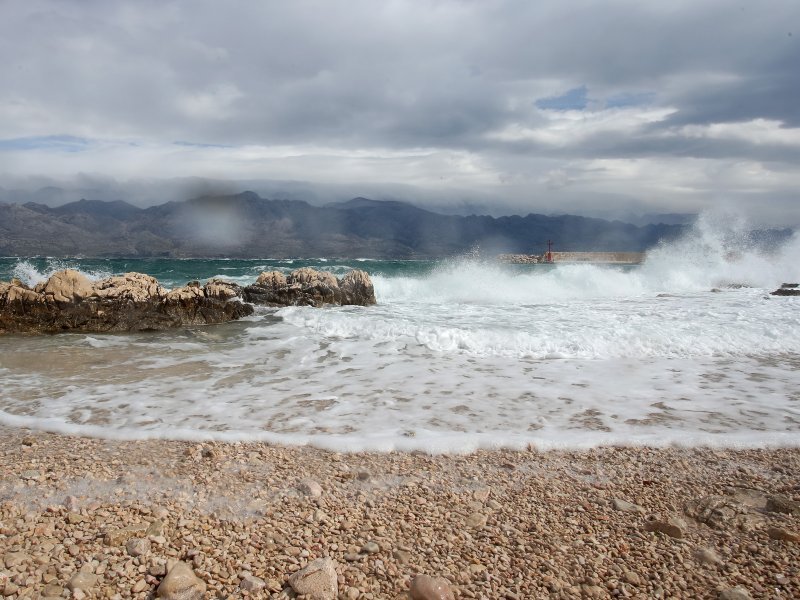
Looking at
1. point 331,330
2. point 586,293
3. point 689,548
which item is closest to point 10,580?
point 689,548

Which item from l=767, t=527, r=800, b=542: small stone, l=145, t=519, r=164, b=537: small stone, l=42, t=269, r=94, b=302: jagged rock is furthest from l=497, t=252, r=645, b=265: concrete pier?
l=145, t=519, r=164, b=537: small stone

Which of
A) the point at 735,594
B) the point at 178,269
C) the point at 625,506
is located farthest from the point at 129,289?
the point at 178,269

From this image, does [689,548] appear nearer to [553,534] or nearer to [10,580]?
[553,534]

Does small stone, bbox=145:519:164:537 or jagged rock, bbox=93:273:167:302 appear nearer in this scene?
small stone, bbox=145:519:164:537

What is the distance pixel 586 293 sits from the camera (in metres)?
20.2

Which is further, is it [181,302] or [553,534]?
[181,302]

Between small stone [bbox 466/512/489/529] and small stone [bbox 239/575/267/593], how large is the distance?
1271 millimetres

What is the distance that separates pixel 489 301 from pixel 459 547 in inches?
570

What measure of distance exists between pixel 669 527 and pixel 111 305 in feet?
41.9

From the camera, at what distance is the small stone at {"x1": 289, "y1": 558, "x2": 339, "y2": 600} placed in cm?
233

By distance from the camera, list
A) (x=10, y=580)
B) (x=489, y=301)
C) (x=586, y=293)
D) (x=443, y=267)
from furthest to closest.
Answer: (x=443, y=267), (x=586, y=293), (x=489, y=301), (x=10, y=580)

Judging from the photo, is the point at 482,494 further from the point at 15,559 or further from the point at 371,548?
the point at 15,559

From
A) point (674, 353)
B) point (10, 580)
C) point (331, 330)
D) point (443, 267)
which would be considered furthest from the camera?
point (443, 267)

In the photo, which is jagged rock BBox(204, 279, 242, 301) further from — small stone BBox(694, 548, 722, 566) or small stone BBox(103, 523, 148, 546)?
small stone BBox(694, 548, 722, 566)
